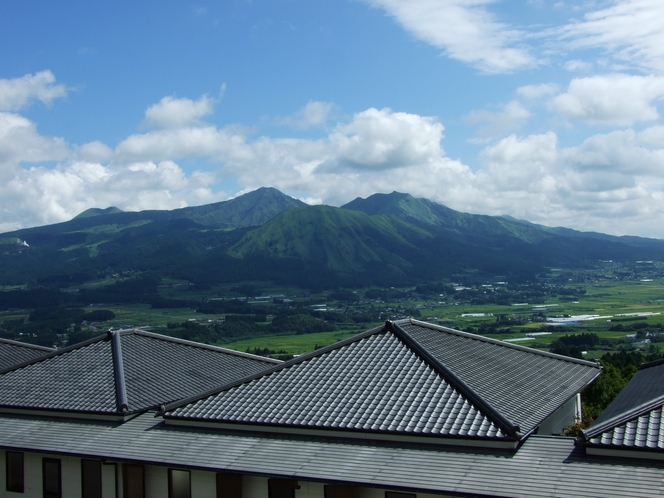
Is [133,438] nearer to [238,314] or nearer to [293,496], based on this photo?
[293,496]

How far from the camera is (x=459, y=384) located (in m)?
17.0

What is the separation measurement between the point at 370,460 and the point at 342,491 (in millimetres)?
901

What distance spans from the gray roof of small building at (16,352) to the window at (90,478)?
1179cm

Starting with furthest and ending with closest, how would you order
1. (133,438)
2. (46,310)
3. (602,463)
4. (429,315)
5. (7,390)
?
(46,310) < (429,315) < (7,390) < (133,438) < (602,463)

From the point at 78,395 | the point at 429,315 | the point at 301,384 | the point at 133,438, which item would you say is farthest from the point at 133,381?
the point at 429,315

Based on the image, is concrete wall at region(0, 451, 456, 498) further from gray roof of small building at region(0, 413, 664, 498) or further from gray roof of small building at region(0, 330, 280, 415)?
gray roof of small building at region(0, 330, 280, 415)

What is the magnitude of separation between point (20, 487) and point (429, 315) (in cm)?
15066

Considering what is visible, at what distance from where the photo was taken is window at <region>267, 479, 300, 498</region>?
14.8 metres

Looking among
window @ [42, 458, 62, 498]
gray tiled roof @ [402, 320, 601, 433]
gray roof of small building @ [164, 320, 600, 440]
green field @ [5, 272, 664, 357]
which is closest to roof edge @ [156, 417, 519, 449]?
gray roof of small building @ [164, 320, 600, 440]

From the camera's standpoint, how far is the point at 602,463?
1323cm

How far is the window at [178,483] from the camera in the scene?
52.6ft

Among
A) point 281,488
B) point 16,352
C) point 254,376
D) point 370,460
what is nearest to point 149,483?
point 281,488

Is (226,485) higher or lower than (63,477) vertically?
higher

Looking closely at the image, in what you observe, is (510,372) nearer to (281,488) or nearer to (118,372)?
(281,488)
